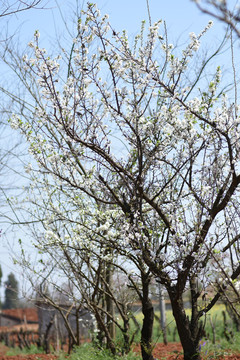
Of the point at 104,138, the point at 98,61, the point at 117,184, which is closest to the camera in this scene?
the point at 98,61

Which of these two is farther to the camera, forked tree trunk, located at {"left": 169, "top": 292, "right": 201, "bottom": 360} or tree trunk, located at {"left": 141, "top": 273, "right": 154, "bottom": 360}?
tree trunk, located at {"left": 141, "top": 273, "right": 154, "bottom": 360}

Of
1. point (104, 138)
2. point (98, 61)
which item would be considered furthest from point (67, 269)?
point (98, 61)

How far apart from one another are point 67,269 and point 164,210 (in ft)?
11.9

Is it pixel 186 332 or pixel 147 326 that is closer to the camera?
pixel 186 332

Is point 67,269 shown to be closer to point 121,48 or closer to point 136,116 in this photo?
point 136,116

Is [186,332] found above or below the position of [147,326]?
below

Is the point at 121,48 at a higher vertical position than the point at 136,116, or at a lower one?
higher

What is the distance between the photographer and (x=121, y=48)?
5254mm

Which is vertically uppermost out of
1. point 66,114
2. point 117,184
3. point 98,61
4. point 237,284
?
point 98,61

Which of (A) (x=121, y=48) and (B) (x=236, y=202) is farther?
(B) (x=236, y=202)

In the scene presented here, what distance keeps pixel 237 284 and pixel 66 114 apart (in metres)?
2.84

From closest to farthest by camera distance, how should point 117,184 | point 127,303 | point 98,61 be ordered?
point 98,61 < point 117,184 < point 127,303

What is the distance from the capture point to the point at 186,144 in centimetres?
571

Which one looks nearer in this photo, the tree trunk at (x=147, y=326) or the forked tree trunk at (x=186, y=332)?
the forked tree trunk at (x=186, y=332)
